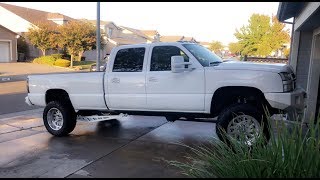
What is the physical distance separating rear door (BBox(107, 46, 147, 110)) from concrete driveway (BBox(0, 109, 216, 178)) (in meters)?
0.84

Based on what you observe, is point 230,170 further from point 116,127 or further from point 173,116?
point 116,127

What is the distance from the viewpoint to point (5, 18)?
164 feet

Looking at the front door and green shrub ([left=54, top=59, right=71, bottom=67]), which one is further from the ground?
the front door

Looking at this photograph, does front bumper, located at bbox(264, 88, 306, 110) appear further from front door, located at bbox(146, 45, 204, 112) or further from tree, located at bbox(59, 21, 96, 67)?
tree, located at bbox(59, 21, 96, 67)

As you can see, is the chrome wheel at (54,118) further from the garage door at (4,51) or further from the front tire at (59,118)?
the garage door at (4,51)

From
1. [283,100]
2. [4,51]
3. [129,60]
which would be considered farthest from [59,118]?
[4,51]

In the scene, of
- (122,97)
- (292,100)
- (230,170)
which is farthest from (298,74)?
(230,170)

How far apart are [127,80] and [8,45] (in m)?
39.4

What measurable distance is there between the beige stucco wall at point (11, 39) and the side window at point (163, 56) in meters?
38.8

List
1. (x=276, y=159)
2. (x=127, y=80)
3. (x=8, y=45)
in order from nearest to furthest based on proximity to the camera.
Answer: (x=276, y=159) → (x=127, y=80) → (x=8, y=45)

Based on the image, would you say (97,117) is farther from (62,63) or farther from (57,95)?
(62,63)

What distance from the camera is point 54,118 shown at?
27.0 feet

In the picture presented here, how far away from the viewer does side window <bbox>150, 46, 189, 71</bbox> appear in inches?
276

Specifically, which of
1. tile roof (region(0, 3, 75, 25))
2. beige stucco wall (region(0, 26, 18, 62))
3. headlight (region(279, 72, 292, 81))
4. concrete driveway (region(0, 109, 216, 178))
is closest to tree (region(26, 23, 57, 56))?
beige stucco wall (region(0, 26, 18, 62))
